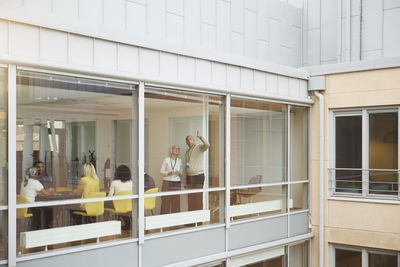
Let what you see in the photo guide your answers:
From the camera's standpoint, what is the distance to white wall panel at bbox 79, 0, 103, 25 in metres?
7.01

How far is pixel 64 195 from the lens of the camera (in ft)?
21.1

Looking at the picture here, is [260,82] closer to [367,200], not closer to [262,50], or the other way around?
[262,50]

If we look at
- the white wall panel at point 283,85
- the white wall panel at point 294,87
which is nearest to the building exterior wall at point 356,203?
the white wall panel at point 294,87

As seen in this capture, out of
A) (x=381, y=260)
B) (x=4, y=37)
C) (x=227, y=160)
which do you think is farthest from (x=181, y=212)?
(x=381, y=260)

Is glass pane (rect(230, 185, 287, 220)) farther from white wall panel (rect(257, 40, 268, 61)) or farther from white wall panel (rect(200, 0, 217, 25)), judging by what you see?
white wall panel (rect(200, 0, 217, 25))

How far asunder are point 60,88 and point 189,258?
3.38 m

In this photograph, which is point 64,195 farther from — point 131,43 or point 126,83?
point 131,43

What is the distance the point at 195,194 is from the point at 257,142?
194 centimetres

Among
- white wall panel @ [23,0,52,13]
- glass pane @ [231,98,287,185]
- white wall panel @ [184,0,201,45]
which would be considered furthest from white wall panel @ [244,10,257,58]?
white wall panel @ [23,0,52,13]

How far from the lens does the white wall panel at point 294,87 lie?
10.2m

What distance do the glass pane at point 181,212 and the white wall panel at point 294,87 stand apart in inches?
110

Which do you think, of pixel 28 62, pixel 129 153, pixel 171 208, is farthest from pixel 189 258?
pixel 28 62

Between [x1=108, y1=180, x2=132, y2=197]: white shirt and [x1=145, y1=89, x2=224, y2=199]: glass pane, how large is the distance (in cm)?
36

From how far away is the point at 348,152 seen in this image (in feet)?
33.7
